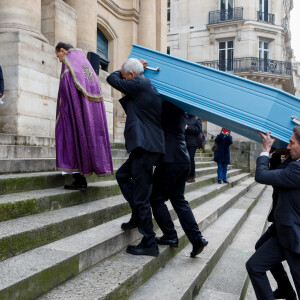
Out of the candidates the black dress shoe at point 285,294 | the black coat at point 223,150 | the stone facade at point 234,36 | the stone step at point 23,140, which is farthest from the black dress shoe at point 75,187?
the stone facade at point 234,36

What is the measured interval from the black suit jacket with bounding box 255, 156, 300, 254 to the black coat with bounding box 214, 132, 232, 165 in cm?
670

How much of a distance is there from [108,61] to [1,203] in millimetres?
10592

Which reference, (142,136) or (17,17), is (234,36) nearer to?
(17,17)

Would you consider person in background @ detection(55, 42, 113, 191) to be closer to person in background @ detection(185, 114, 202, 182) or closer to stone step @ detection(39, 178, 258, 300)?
stone step @ detection(39, 178, 258, 300)

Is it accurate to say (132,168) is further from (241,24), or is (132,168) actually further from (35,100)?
(241,24)

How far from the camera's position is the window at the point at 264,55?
2648 centimetres

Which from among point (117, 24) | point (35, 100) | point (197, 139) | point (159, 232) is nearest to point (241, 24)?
point (117, 24)

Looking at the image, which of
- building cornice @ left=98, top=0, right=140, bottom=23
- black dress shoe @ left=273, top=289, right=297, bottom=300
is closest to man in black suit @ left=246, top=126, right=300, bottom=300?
black dress shoe @ left=273, top=289, right=297, bottom=300

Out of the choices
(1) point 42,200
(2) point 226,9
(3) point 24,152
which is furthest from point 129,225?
(2) point 226,9

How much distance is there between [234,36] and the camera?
87.5 feet

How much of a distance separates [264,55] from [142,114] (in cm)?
2633

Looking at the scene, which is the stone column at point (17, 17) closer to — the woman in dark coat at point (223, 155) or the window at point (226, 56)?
the woman in dark coat at point (223, 155)

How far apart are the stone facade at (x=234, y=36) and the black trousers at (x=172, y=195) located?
2246cm

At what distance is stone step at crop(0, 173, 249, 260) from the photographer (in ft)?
8.46
